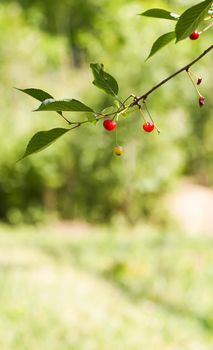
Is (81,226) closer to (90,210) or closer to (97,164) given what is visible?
(90,210)

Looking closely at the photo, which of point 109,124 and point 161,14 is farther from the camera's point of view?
point 161,14

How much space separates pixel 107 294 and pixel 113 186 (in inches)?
292

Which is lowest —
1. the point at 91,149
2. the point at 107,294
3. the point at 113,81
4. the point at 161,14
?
the point at 107,294

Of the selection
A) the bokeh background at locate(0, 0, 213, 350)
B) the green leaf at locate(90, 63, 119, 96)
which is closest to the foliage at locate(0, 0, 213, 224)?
the bokeh background at locate(0, 0, 213, 350)

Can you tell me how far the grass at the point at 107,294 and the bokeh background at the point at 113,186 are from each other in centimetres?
3

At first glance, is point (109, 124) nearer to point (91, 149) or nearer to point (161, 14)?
point (161, 14)

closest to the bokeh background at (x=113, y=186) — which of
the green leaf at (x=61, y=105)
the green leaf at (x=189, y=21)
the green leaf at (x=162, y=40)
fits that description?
the green leaf at (x=162, y=40)

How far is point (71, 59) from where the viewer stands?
88.3 ft

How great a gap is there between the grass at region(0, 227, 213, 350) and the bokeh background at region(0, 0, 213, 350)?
0.03m

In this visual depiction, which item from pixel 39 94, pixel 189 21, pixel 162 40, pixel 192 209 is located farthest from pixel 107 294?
pixel 192 209

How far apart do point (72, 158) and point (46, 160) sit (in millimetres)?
781

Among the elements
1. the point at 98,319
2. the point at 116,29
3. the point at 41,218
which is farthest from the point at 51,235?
the point at 98,319

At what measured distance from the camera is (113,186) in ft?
45.0

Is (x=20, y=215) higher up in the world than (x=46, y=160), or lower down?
lower down
